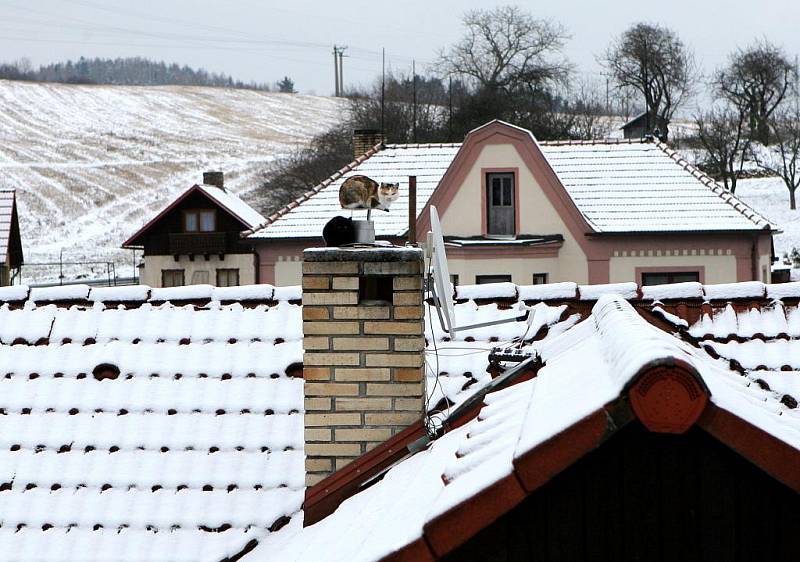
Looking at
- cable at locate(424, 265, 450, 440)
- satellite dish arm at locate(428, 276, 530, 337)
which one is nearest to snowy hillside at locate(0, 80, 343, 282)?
satellite dish arm at locate(428, 276, 530, 337)

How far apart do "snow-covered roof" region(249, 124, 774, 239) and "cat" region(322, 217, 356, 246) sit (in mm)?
20038

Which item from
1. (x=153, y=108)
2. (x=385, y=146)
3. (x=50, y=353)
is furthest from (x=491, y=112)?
(x=153, y=108)

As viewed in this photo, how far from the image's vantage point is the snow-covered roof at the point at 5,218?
126 feet

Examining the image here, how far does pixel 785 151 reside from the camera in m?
68.8

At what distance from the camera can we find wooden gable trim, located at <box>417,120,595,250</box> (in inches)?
1051

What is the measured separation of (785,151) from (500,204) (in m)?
47.5

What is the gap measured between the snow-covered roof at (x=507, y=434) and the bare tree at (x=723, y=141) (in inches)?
2313

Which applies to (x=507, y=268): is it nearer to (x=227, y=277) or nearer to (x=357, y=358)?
(x=227, y=277)

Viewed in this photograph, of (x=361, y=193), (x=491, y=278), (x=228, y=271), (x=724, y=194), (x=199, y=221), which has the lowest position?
(x=491, y=278)

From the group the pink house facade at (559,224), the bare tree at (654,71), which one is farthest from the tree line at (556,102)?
the pink house facade at (559,224)

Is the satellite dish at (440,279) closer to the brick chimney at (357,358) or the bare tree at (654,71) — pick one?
the brick chimney at (357,358)

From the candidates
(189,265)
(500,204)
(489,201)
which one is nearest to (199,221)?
(189,265)

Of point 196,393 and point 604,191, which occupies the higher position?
point 604,191

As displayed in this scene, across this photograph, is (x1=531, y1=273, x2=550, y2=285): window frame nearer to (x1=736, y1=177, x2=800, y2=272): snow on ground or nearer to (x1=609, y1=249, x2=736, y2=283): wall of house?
(x1=609, y1=249, x2=736, y2=283): wall of house
